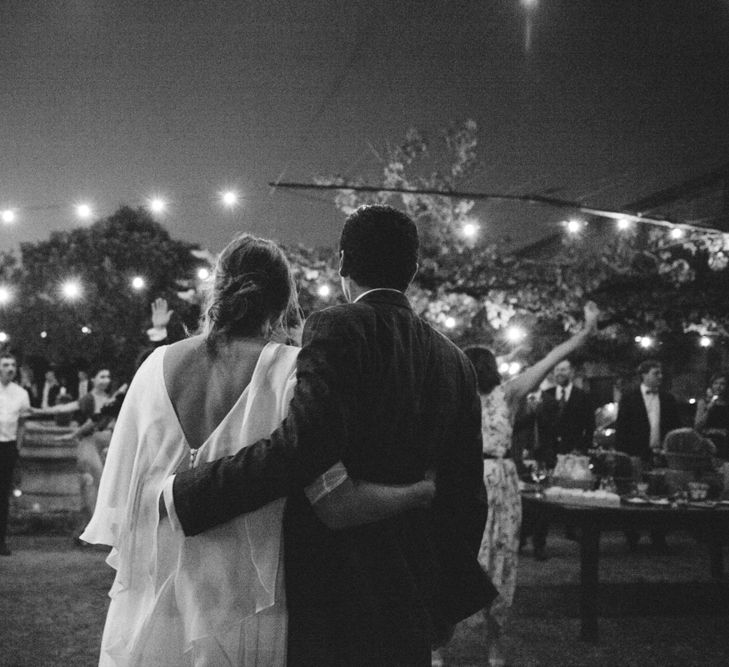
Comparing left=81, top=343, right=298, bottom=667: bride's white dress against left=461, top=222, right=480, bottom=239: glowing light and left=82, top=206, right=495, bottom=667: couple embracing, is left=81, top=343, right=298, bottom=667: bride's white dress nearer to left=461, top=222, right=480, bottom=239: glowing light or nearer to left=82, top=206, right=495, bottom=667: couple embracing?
left=82, top=206, right=495, bottom=667: couple embracing

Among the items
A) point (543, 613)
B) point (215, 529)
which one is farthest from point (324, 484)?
point (543, 613)

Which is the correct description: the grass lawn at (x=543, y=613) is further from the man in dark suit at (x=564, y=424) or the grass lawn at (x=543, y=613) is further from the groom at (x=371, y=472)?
the groom at (x=371, y=472)

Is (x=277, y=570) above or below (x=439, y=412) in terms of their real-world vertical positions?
below

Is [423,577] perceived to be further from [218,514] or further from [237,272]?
[237,272]

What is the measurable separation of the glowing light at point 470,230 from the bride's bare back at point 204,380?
1090cm

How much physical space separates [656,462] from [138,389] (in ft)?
26.8

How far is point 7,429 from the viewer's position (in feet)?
25.5

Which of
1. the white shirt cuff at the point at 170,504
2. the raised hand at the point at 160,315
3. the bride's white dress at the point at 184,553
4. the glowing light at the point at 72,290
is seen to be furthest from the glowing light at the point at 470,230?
the glowing light at the point at 72,290

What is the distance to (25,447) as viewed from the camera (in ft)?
30.3

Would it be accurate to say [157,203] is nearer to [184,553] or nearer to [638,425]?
[638,425]

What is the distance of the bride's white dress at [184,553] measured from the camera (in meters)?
1.82

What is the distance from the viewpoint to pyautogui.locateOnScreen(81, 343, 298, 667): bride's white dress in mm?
1817

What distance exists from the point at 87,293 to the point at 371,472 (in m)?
34.0

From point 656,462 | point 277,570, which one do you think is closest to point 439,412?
point 277,570
